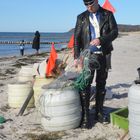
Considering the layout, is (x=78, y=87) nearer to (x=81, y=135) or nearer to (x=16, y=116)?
(x=81, y=135)

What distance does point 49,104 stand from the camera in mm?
6402

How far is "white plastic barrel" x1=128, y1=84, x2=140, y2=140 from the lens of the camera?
549cm

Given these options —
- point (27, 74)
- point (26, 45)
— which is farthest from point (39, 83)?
point (26, 45)

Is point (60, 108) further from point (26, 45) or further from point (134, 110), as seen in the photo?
point (26, 45)

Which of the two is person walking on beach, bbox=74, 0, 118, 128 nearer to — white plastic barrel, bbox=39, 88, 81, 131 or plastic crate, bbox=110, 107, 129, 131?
white plastic barrel, bbox=39, 88, 81, 131

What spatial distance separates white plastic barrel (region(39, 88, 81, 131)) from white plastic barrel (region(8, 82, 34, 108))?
1.68 m

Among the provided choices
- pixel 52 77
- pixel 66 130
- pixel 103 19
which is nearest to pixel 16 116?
pixel 52 77

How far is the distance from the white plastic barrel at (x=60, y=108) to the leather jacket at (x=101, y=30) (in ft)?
2.60

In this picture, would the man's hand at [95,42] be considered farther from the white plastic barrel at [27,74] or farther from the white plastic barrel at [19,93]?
the white plastic barrel at [27,74]

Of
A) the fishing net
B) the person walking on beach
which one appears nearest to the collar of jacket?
the person walking on beach

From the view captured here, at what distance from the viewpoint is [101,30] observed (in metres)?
6.71

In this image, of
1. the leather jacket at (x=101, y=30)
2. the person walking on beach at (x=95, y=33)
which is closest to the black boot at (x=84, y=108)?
the person walking on beach at (x=95, y=33)

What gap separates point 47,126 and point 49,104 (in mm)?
371

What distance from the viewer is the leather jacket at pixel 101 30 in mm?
6623
